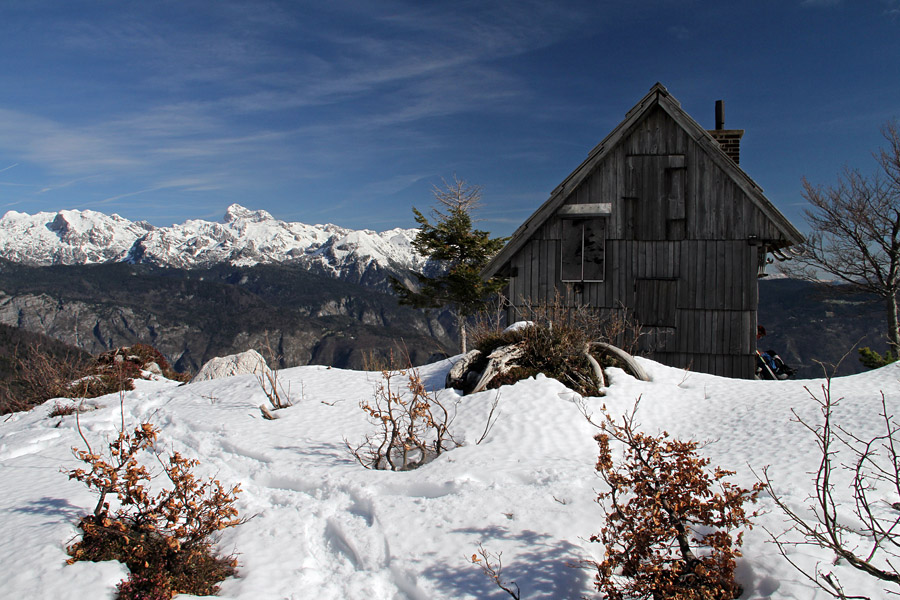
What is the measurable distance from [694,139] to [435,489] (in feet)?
36.0

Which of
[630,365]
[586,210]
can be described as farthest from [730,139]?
[630,365]

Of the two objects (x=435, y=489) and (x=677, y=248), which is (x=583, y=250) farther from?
(x=435, y=489)

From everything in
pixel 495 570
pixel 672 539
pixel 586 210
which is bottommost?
pixel 495 570

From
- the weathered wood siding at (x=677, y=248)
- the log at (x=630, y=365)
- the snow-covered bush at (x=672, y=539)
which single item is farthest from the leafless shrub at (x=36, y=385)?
the snow-covered bush at (x=672, y=539)

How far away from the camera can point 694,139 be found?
40.8 feet

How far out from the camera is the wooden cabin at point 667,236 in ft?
40.5

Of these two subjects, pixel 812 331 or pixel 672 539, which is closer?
pixel 672 539

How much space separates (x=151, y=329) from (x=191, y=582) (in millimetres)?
210357

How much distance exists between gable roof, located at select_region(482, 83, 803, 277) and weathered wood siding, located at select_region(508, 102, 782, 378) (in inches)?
5.5

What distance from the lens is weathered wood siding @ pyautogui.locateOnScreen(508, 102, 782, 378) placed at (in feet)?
40.7

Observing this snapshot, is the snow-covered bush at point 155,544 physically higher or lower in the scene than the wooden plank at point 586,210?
lower

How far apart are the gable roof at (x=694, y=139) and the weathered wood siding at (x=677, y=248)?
0.14 m

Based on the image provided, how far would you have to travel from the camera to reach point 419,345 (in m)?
162

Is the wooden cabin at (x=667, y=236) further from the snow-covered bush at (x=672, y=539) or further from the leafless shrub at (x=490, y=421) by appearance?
the snow-covered bush at (x=672, y=539)
